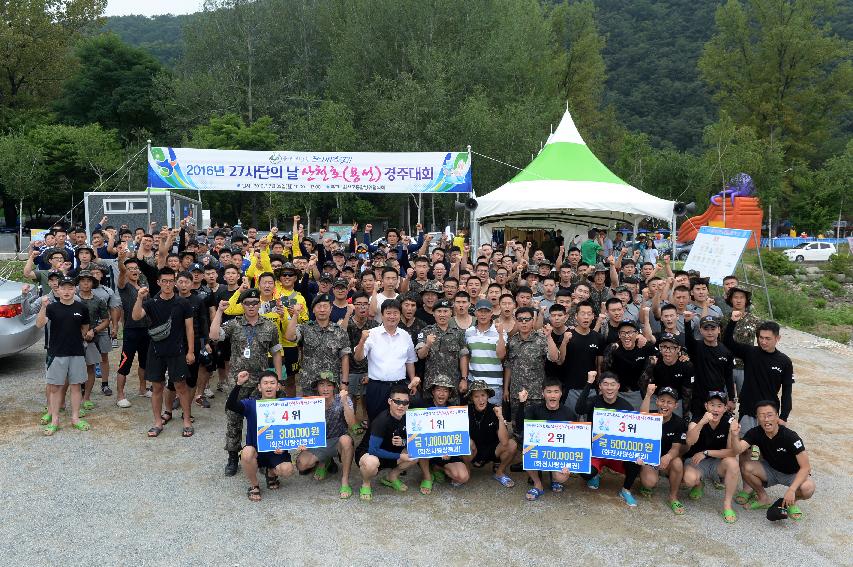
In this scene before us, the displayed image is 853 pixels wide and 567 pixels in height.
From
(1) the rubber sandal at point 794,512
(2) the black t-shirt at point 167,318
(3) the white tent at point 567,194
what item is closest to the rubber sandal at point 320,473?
(2) the black t-shirt at point 167,318

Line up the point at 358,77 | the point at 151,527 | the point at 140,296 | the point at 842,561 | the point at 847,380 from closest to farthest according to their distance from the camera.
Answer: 1. the point at 842,561
2. the point at 151,527
3. the point at 140,296
4. the point at 847,380
5. the point at 358,77

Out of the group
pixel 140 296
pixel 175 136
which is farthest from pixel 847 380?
pixel 175 136

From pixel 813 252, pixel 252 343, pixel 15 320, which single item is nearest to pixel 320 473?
pixel 252 343

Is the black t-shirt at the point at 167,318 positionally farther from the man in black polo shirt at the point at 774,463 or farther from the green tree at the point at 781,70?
the green tree at the point at 781,70

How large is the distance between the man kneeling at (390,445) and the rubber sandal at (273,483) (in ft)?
2.32

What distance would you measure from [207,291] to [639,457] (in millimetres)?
5029

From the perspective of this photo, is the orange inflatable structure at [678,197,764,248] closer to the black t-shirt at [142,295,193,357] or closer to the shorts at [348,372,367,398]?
the shorts at [348,372,367,398]

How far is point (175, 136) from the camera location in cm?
3841

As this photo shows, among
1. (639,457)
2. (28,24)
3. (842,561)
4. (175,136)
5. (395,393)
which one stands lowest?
(842,561)

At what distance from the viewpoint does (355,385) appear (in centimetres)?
652

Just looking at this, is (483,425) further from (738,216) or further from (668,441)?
(738,216)

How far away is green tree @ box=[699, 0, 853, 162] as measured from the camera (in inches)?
1665

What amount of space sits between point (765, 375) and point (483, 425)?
2599 mm

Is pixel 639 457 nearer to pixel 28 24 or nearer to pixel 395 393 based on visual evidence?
pixel 395 393
